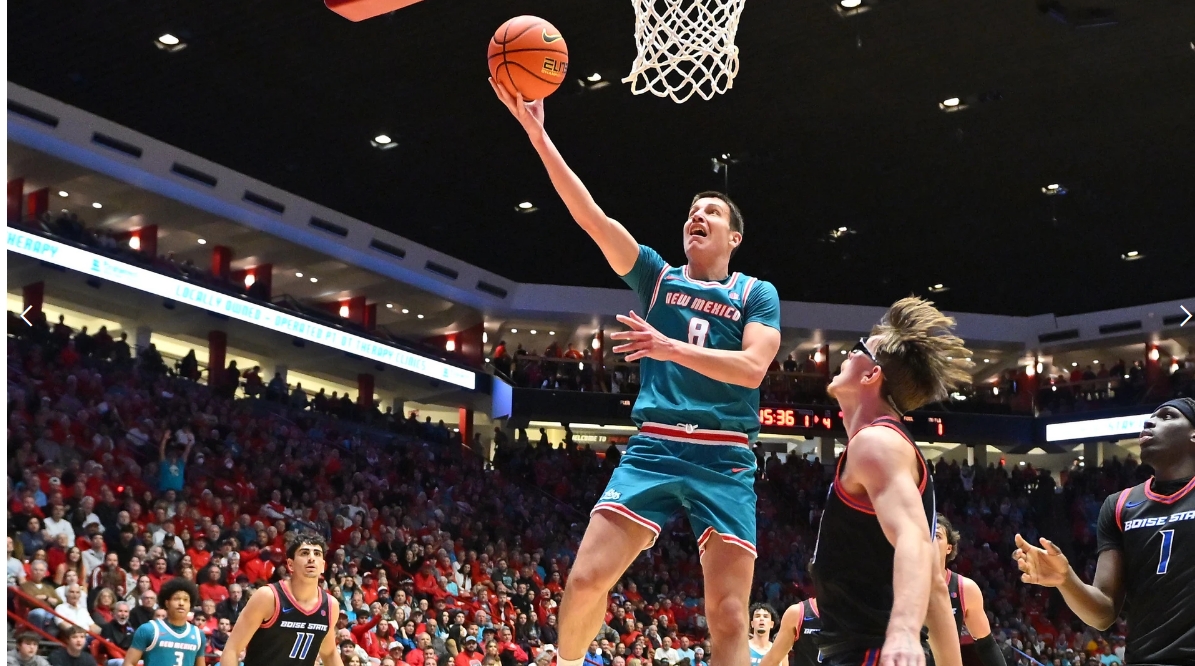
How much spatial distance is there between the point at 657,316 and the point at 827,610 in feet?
6.13

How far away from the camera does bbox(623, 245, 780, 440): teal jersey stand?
15.8 ft

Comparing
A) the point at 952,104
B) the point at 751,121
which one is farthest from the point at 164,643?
the point at 952,104

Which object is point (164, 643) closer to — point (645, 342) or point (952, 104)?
point (645, 342)

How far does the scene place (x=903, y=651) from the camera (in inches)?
115

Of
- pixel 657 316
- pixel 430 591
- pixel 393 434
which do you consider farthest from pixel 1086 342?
pixel 657 316

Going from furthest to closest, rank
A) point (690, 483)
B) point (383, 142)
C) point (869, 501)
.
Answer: point (383, 142) < point (690, 483) < point (869, 501)

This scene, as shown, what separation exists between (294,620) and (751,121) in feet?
42.0

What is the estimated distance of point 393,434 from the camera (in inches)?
942

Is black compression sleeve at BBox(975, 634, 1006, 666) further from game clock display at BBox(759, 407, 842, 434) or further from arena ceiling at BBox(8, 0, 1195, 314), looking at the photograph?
game clock display at BBox(759, 407, 842, 434)

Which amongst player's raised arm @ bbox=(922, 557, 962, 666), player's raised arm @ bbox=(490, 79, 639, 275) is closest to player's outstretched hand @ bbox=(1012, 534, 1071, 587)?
player's raised arm @ bbox=(922, 557, 962, 666)

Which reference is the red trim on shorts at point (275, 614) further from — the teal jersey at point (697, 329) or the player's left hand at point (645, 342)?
the player's left hand at point (645, 342)

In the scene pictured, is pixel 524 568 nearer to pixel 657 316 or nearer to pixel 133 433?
pixel 133 433

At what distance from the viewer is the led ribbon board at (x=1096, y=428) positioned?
87.7 ft

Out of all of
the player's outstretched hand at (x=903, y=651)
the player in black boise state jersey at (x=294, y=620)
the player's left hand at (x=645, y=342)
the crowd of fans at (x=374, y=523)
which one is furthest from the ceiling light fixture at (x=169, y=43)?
the player's outstretched hand at (x=903, y=651)
